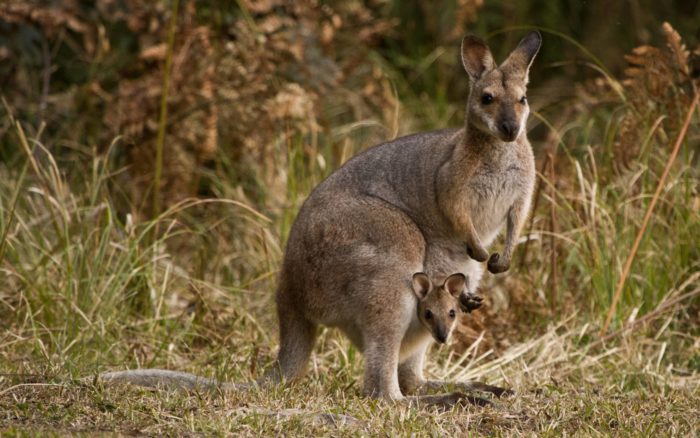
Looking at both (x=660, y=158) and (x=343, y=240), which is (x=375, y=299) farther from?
(x=660, y=158)

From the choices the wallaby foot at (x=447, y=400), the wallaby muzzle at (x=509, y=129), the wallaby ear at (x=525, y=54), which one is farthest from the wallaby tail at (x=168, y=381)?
the wallaby ear at (x=525, y=54)

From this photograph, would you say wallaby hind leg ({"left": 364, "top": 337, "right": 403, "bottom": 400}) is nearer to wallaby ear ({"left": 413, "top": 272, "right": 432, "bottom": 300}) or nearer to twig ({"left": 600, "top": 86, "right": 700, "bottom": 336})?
wallaby ear ({"left": 413, "top": 272, "right": 432, "bottom": 300})

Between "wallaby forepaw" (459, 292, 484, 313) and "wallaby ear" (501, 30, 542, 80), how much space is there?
3.22 ft

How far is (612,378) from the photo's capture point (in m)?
5.61

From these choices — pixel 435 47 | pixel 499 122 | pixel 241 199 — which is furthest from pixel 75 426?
pixel 435 47

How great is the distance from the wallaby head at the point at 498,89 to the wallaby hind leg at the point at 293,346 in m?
1.13

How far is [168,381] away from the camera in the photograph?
185 inches

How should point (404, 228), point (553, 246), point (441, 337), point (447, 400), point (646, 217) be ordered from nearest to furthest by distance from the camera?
point (447, 400) < point (441, 337) < point (404, 228) < point (646, 217) < point (553, 246)

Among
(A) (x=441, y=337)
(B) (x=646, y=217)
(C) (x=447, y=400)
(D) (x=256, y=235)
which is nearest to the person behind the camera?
(C) (x=447, y=400)

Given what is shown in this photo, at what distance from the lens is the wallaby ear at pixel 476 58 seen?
500 cm

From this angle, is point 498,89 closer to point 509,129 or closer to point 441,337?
point 509,129

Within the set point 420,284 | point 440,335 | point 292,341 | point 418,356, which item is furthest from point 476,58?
point 292,341

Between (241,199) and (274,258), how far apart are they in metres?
0.84

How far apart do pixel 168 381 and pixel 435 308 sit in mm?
1137
